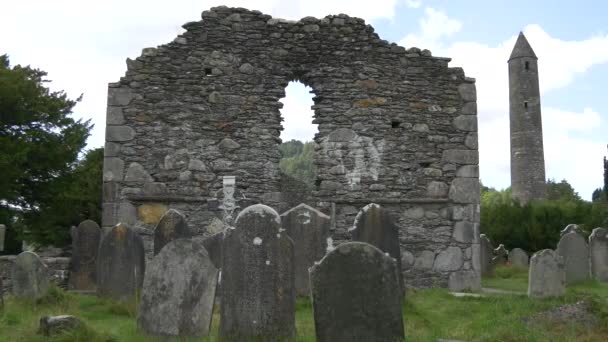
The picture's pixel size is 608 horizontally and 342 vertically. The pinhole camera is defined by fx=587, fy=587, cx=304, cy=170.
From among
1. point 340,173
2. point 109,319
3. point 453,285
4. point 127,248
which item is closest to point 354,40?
point 340,173

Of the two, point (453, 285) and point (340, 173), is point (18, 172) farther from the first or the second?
point (453, 285)

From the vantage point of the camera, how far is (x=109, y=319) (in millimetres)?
6711

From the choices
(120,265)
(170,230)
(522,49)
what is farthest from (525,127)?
(120,265)

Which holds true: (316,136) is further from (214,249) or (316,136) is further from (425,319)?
(425,319)

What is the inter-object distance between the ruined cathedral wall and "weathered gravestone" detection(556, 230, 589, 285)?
8.93 feet

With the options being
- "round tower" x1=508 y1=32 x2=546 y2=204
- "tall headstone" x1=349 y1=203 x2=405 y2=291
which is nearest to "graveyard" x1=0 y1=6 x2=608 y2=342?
"tall headstone" x1=349 y1=203 x2=405 y2=291

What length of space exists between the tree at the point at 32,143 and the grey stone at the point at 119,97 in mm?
8799

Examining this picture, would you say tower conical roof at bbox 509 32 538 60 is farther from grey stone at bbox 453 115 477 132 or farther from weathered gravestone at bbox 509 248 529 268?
grey stone at bbox 453 115 477 132

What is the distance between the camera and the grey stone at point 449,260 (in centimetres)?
999

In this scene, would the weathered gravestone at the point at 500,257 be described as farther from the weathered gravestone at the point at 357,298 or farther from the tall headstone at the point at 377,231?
the weathered gravestone at the point at 357,298

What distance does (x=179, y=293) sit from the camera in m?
5.46

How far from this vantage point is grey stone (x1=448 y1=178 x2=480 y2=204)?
10.2m

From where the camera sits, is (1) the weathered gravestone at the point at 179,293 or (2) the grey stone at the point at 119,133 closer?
(1) the weathered gravestone at the point at 179,293

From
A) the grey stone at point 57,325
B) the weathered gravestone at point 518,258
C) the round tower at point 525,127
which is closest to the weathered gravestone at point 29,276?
the grey stone at point 57,325
